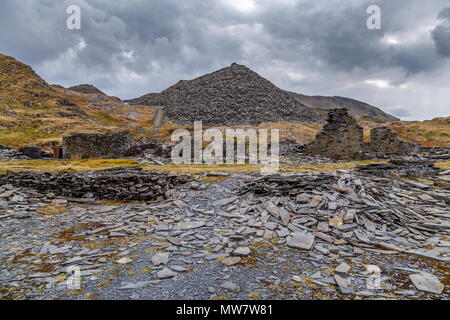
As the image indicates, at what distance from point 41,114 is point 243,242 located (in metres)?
71.6

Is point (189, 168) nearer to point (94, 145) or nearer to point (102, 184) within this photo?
point (102, 184)

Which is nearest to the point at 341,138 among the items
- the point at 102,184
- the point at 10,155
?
the point at 102,184

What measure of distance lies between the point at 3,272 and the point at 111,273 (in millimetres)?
2502

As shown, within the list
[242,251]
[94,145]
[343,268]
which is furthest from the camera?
[94,145]

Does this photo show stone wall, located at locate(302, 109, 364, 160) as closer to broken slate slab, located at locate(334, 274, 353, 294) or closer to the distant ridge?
broken slate slab, located at locate(334, 274, 353, 294)

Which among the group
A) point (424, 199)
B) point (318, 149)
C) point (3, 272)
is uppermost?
point (318, 149)

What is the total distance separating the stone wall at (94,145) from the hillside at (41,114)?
18082 mm

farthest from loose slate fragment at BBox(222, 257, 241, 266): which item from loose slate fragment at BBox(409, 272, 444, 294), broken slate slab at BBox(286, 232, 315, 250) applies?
loose slate fragment at BBox(409, 272, 444, 294)

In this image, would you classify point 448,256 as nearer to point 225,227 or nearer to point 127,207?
point 225,227

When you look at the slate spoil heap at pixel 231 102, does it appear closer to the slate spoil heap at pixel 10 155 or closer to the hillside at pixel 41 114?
the hillside at pixel 41 114

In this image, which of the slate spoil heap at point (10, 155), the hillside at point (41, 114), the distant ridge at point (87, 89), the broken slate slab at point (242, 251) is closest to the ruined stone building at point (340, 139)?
the broken slate slab at point (242, 251)

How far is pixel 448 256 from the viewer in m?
5.72

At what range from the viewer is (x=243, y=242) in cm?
673
